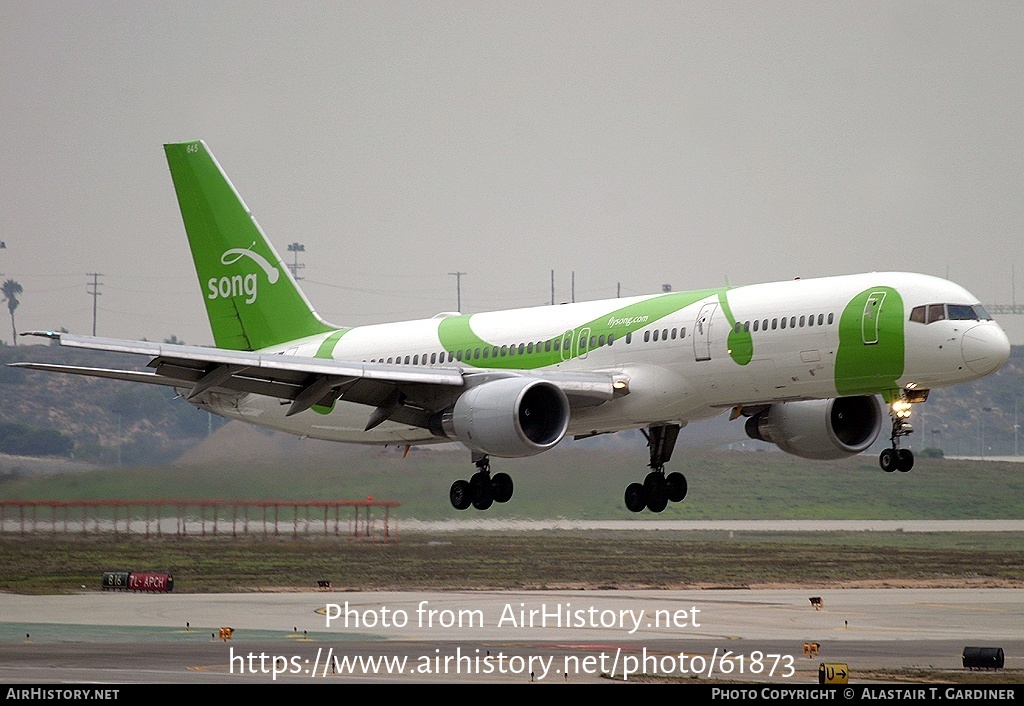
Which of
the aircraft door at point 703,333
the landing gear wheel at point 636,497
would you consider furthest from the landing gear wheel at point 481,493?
the aircraft door at point 703,333

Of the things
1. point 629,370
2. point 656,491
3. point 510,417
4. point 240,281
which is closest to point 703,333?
point 629,370

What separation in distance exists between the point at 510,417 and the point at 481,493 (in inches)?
208

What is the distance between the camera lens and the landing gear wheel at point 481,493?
134ft

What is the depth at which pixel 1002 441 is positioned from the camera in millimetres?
171000

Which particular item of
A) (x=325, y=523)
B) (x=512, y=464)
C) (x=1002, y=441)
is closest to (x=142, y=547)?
(x=325, y=523)

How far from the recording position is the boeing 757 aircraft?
34.9 meters

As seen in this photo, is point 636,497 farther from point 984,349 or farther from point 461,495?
point 984,349

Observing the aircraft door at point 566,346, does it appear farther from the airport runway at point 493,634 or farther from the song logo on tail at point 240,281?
the song logo on tail at point 240,281

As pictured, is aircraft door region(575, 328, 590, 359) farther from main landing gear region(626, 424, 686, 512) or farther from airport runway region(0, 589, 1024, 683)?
airport runway region(0, 589, 1024, 683)

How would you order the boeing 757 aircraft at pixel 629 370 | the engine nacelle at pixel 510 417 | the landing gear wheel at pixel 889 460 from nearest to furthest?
the boeing 757 aircraft at pixel 629 370 < the landing gear wheel at pixel 889 460 < the engine nacelle at pixel 510 417

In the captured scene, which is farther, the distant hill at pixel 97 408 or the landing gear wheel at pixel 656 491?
the distant hill at pixel 97 408

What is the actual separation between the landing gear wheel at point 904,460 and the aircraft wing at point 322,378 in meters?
6.60
